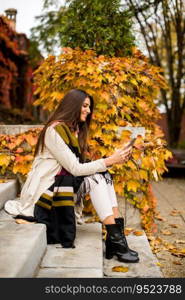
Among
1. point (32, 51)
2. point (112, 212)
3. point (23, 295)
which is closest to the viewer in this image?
point (23, 295)

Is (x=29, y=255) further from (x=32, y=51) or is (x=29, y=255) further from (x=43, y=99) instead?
(x=32, y=51)

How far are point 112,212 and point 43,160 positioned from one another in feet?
2.31

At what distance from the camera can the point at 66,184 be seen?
3.08 m

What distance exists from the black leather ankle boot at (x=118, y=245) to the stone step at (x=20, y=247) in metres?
0.52

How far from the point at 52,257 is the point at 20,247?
1.66 feet

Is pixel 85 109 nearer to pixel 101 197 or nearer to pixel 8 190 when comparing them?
pixel 101 197

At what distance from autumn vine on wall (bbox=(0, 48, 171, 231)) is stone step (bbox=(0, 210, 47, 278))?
1.23 meters

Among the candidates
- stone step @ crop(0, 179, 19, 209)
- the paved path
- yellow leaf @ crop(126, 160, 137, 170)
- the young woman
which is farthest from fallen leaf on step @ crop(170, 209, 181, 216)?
the young woman

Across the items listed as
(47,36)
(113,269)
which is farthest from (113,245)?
(47,36)

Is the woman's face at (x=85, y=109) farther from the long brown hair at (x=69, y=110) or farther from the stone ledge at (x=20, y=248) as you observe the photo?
the stone ledge at (x=20, y=248)

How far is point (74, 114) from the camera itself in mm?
3199

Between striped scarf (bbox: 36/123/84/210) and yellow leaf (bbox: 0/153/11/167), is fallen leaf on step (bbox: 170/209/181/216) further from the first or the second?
striped scarf (bbox: 36/123/84/210)

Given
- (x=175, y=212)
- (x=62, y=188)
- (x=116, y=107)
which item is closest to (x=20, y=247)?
(x=62, y=188)

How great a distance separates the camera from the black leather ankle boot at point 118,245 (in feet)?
10.0
